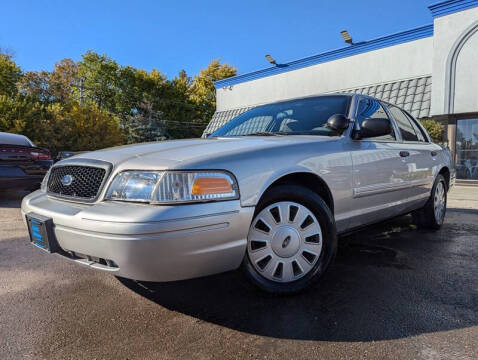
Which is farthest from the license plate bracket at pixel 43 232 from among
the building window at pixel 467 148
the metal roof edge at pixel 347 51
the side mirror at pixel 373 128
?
the metal roof edge at pixel 347 51

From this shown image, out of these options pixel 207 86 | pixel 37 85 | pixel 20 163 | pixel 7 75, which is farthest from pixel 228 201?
pixel 37 85

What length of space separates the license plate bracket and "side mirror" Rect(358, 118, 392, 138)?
2.30 meters

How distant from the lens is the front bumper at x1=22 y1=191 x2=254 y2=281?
5.48 feet

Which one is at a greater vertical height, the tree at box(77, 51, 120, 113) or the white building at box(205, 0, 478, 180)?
the tree at box(77, 51, 120, 113)

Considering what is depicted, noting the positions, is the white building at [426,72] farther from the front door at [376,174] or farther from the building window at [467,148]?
the front door at [376,174]

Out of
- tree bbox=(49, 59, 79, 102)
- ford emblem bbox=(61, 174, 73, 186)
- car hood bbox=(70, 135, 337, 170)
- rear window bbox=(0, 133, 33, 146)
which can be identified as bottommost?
ford emblem bbox=(61, 174, 73, 186)

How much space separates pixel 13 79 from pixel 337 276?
85.6 ft

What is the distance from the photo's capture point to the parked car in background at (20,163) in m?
5.62

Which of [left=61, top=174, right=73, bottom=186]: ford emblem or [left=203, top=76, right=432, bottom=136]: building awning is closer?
[left=61, top=174, right=73, bottom=186]: ford emblem

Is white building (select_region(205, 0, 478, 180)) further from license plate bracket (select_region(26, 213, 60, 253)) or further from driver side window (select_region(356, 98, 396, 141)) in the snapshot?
license plate bracket (select_region(26, 213, 60, 253))

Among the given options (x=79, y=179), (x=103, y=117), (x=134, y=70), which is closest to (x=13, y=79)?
(x=103, y=117)

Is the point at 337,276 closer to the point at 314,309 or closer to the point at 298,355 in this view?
the point at 314,309

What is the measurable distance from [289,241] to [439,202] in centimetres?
307

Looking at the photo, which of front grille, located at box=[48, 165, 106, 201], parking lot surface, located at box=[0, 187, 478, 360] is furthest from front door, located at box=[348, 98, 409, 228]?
front grille, located at box=[48, 165, 106, 201]
